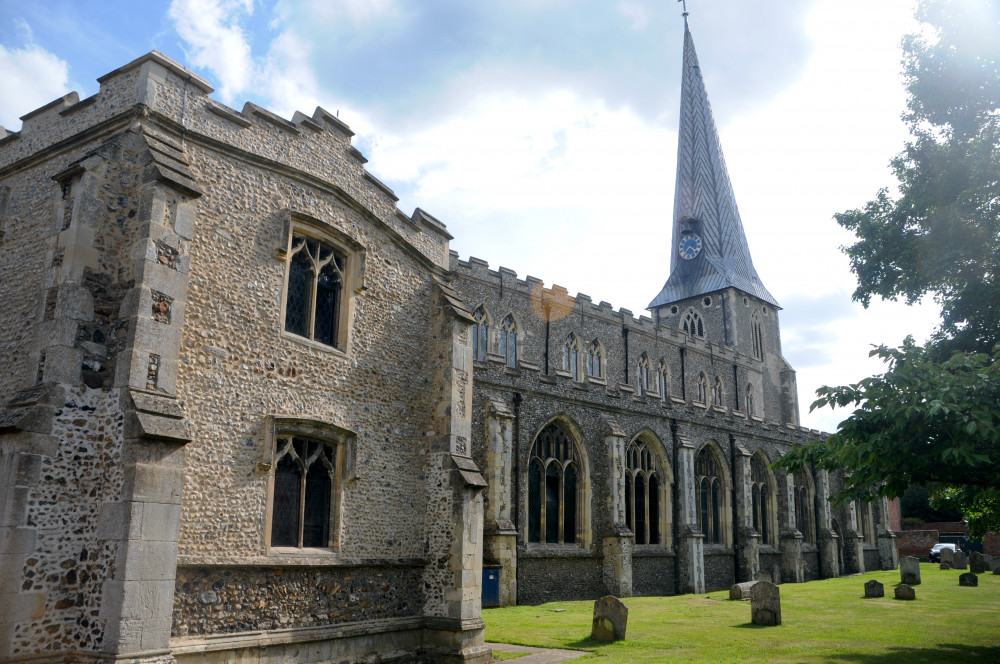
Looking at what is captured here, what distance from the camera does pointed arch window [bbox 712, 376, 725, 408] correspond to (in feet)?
122

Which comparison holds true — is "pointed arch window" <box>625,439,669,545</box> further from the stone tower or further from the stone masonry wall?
the stone masonry wall

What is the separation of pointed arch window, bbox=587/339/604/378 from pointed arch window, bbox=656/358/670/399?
4271 mm

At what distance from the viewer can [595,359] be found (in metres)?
30.6

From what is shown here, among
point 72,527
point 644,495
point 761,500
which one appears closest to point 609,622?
point 72,527

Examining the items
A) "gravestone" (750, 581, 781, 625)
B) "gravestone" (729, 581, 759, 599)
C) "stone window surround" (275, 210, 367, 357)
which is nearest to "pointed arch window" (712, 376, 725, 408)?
"gravestone" (729, 581, 759, 599)

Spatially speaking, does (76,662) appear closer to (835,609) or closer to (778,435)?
(835,609)

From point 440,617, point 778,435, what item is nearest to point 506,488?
point 440,617

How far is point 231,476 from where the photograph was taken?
9.24 metres

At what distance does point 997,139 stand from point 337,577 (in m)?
15.6

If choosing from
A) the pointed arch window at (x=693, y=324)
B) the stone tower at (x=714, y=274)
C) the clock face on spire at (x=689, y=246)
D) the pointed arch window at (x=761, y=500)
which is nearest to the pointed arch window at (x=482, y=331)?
the pointed arch window at (x=761, y=500)

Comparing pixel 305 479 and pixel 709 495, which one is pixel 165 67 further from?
pixel 709 495

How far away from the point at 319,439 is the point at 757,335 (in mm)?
36233

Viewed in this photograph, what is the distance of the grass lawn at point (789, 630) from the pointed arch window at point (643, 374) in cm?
1236

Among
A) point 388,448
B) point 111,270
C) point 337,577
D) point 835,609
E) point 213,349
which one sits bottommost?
point 835,609
